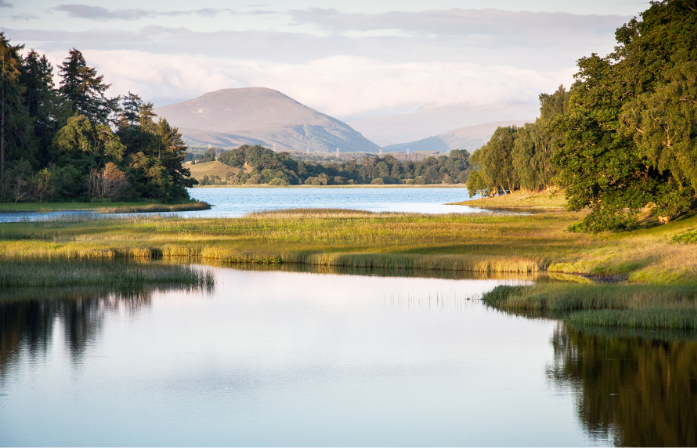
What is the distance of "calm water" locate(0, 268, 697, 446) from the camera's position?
45.0 feet

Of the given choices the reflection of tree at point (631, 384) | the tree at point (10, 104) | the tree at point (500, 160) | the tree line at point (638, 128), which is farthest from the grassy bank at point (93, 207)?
the reflection of tree at point (631, 384)

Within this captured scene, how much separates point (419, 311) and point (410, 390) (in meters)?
10.0

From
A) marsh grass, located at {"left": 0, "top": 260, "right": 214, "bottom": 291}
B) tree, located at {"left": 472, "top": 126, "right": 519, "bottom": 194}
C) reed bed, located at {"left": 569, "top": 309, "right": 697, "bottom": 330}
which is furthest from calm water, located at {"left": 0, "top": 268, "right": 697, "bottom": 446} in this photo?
tree, located at {"left": 472, "top": 126, "right": 519, "bottom": 194}

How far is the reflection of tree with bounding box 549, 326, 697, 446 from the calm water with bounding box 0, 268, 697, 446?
0.16 feet

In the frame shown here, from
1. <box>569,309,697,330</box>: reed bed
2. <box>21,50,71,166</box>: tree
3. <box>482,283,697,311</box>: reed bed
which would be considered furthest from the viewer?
<box>21,50,71,166</box>: tree

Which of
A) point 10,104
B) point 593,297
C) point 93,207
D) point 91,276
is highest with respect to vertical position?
point 10,104

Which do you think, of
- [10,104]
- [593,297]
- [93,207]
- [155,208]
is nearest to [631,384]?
[593,297]

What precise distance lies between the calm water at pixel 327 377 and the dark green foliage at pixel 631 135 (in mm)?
20547

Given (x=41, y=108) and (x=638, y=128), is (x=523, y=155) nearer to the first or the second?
(x=638, y=128)

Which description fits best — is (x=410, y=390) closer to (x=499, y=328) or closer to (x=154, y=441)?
(x=154, y=441)

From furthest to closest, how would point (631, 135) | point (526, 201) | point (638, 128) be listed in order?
point (526, 201), point (631, 135), point (638, 128)

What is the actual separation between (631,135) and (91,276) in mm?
32453

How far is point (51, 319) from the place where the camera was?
24.1m

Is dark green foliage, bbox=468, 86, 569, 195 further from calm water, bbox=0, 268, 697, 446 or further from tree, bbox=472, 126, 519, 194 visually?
calm water, bbox=0, 268, 697, 446
